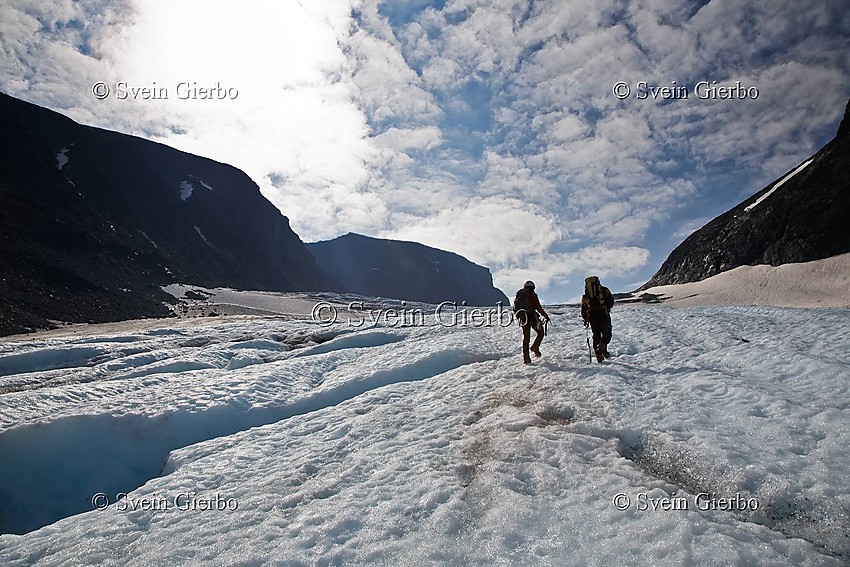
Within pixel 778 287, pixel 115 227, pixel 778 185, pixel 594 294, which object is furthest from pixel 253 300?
pixel 778 185

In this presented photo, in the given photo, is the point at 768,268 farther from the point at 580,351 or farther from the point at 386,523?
the point at 386,523

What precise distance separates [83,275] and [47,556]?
248 feet

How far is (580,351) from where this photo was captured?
564 inches

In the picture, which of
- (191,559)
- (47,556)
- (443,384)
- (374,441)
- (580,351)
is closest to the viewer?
(191,559)

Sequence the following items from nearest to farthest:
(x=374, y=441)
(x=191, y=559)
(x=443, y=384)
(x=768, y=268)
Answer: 1. (x=191, y=559)
2. (x=374, y=441)
3. (x=443, y=384)
4. (x=768, y=268)

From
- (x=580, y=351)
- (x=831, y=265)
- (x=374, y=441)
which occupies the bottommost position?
(x=374, y=441)

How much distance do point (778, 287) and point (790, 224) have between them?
13476mm

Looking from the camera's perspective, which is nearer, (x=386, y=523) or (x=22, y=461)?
(x=386, y=523)

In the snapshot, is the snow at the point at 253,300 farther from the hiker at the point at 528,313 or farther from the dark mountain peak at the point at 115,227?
the hiker at the point at 528,313

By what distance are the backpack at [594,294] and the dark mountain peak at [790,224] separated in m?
51.0

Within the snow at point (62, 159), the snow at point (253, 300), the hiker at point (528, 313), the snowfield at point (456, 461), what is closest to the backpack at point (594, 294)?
the hiker at point (528, 313)

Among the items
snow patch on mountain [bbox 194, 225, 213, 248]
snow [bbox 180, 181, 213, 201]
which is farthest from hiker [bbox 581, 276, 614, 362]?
snow [bbox 180, 181, 213, 201]

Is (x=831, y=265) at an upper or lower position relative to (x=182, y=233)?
lower

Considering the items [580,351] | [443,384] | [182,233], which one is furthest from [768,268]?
[182,233]
